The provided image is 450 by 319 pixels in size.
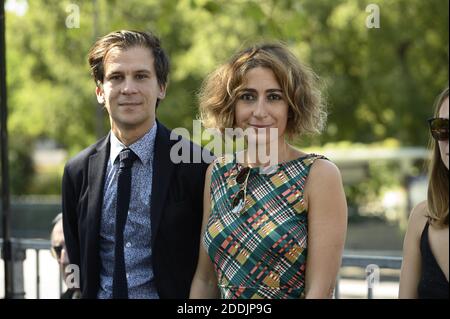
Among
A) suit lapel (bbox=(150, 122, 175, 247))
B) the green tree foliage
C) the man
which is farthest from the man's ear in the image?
the green tree foliage

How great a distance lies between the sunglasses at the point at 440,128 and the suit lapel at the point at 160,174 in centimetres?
114

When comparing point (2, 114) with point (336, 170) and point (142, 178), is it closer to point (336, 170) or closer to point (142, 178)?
point (142, 178)

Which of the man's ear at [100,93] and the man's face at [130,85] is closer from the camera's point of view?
the man's face at [130,85]

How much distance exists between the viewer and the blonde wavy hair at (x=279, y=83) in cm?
308

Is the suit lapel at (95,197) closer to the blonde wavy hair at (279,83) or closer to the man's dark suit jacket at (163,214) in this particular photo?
the man's dark suit jacket at (163,214)

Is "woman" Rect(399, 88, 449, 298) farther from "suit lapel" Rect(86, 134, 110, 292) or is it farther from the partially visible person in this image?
the partially visible person

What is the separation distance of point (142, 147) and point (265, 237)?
0.81m

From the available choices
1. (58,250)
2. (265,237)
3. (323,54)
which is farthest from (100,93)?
(323,54)

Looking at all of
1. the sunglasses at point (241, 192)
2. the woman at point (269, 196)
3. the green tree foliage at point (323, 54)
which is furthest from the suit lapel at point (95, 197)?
the green tree foliage at point (323, 54)

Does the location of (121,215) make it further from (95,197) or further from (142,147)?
(142,147)

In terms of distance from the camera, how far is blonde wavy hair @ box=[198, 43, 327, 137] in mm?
3082

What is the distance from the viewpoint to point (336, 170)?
2.97 m

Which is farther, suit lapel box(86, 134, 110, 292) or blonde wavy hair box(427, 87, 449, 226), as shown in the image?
suit lapel box(86, 134, 110, 292)

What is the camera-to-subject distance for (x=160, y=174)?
3.43 m
